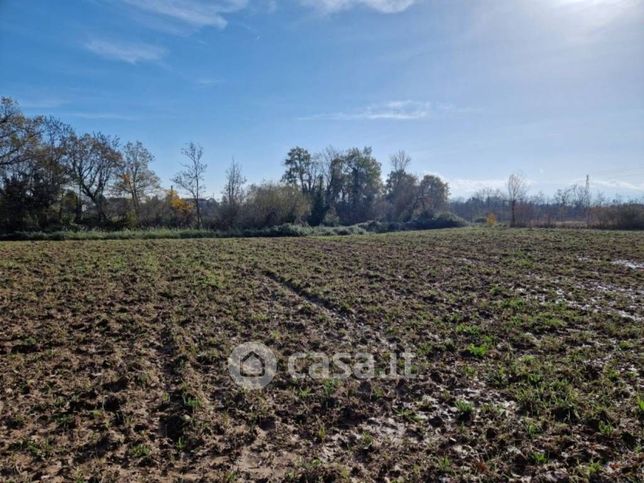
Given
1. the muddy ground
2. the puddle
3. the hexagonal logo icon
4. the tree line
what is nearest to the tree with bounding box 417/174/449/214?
the tree line

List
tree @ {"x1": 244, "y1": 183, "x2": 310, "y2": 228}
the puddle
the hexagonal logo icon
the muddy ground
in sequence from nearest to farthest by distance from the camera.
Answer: the muddy ground, the hexagonal logo icon, the puddle, tree @ {"x1": 244, "y1": 183, "x2": 310, "y2": 228}

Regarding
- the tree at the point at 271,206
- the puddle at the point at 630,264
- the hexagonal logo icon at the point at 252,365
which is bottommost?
the hexagonal logo icon at the point at 252,365

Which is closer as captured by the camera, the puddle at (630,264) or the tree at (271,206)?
the puddle at (630,264)

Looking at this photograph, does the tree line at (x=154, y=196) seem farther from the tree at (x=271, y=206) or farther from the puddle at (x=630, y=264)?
the puddle at (x=630, y=264)

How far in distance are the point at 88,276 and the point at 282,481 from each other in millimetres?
8693

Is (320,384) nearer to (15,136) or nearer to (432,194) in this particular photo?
(15,136)

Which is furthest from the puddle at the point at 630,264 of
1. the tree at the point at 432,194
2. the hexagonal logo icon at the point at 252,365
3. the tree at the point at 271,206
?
the tree at the point at 432,194

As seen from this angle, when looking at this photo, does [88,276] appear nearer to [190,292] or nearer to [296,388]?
[190,292]

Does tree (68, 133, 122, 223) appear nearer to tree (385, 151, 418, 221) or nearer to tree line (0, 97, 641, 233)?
tree line (0, 97, 641, 233)

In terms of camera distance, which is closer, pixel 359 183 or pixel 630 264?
pixel 630 264

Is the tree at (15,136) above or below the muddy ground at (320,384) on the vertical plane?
above

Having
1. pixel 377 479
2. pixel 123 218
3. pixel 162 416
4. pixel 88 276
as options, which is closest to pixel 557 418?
pixel 377 479

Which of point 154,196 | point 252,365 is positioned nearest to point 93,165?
point 154,196

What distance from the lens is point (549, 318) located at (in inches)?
247
